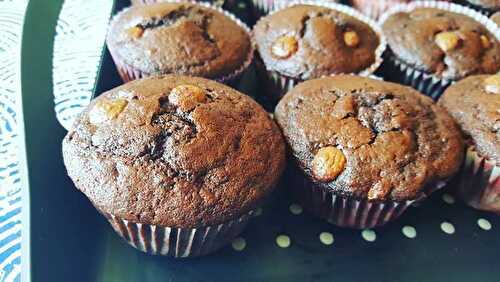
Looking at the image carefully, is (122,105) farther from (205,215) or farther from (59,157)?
(205,215)

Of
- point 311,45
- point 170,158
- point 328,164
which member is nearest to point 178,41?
point 311,45

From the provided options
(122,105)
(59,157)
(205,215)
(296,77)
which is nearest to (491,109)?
(296,77)

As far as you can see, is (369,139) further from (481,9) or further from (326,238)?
(481,9)

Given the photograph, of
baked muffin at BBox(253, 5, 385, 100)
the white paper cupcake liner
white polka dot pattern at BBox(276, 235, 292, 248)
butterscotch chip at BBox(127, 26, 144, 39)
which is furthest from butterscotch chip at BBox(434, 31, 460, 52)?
butterscotch chip at BBox(127, 26, 144, 39)


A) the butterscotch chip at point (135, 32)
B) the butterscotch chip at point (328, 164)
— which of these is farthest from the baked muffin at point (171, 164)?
the butterscotch chip at point (135, 32)

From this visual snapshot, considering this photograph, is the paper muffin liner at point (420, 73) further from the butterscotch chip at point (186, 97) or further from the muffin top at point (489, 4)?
the butterscotch chip at point (186, 97)

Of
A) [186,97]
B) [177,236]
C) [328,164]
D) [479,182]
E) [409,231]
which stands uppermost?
[186,97]
